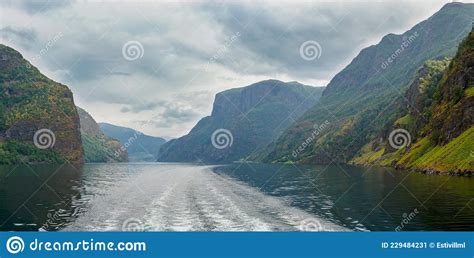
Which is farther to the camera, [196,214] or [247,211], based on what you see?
[247,211]

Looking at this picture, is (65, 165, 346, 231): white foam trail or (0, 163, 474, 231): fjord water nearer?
(0, 163, 474, 231): fjord water

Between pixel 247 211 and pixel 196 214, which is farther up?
pixel 247 211

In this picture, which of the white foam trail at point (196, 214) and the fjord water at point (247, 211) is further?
the white foam trail at point (196, 214)

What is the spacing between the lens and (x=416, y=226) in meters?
56.9
